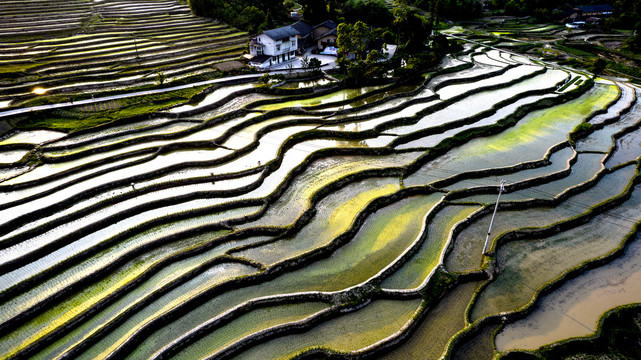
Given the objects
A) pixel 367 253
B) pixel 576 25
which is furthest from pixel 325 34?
pixel 576 25

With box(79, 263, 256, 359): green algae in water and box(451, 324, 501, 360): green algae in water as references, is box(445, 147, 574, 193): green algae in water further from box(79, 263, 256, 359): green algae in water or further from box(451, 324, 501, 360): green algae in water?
box(79, 263, 256, 359): green algae in water

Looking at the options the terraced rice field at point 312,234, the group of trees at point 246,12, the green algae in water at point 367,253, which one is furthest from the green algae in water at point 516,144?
the group of trees at point 246,12

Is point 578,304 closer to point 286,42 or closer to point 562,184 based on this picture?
point 562,184

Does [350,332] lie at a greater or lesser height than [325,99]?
lesser

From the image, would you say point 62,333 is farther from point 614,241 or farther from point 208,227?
point 614,241

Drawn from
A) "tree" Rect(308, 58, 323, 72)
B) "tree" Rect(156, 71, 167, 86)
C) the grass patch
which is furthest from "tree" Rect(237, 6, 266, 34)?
the grass patch

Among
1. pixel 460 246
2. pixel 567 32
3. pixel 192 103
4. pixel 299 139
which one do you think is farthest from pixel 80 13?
pixel 567 32
